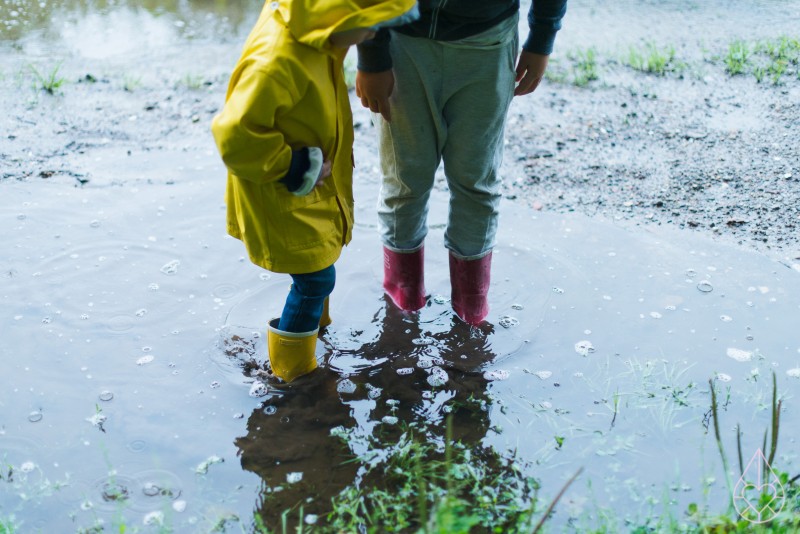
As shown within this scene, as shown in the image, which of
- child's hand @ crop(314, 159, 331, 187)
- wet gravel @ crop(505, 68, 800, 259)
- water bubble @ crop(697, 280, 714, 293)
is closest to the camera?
child's hand @ crop(314, 159, 331, 187)

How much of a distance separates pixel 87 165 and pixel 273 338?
6.36 feet

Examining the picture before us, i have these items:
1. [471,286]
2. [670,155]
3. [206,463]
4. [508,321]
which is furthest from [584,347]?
[670,155]

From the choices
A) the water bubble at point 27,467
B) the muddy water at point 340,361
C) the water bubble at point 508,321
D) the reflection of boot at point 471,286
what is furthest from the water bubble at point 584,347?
the water bubble at point 27,467

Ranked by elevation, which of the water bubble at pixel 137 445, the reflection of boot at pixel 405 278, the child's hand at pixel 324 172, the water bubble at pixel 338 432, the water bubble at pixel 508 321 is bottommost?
the water bubble at pixel 137 445

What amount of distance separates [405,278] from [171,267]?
972mm

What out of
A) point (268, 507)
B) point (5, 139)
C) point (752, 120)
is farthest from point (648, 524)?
point (5, 139)

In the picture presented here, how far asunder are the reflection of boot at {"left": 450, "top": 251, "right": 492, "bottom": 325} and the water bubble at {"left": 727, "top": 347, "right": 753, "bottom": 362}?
0.83 m

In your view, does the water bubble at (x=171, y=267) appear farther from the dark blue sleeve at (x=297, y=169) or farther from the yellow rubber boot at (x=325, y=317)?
the dark blue sleeve at (x=297, y=169)

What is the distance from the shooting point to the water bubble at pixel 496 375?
257 cm

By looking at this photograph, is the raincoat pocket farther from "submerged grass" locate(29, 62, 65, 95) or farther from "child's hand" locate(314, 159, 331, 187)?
→ "submerged grass" locate(29, 62, 65, 95)

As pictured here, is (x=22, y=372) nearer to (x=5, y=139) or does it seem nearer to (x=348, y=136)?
(x=348, y=136)

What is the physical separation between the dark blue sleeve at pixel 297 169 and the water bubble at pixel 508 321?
1.09 m

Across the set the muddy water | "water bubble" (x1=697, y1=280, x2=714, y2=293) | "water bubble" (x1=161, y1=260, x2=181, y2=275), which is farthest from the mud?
"water bubble" (x1=161, y1=260, x2=181, y2=275)

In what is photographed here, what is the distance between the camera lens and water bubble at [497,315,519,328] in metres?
2.83
